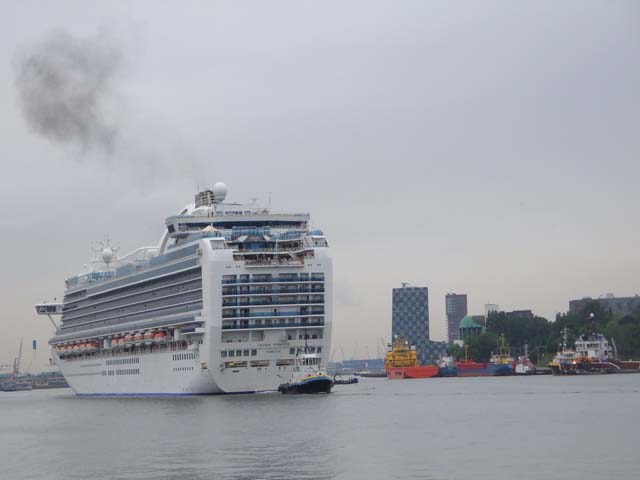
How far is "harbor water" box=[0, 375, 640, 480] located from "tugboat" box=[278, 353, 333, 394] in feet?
13.4

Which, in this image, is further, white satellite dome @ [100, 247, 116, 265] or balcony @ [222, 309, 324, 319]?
white satellite dome @ [100, 247, 116, 265]

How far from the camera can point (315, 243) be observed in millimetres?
97188

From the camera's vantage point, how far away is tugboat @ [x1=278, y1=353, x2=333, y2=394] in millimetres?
91438

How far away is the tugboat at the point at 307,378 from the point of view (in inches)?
3600

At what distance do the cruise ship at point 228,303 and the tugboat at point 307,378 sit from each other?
893 mm

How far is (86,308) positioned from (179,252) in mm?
31225

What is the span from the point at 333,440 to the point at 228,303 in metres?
39.1

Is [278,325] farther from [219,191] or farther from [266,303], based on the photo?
[219,191]

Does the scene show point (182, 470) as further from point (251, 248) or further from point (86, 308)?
point (86, 308)

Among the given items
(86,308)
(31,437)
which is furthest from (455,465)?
(86,308)

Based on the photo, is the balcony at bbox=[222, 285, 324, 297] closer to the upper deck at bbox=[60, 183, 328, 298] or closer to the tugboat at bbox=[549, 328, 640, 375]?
the upper deck at bbox=[60, 183, 328, 298]

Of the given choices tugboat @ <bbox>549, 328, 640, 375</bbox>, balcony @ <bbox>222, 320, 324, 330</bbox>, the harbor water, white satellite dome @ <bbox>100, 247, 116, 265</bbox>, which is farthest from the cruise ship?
tugboat @ <bbox>549, 328, 640, 375</bbox>

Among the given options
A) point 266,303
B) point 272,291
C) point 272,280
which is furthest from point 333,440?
point 272,280

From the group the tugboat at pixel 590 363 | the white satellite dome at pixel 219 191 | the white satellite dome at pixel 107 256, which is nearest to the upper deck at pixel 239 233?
the white satellite dome at pixel 219 191
